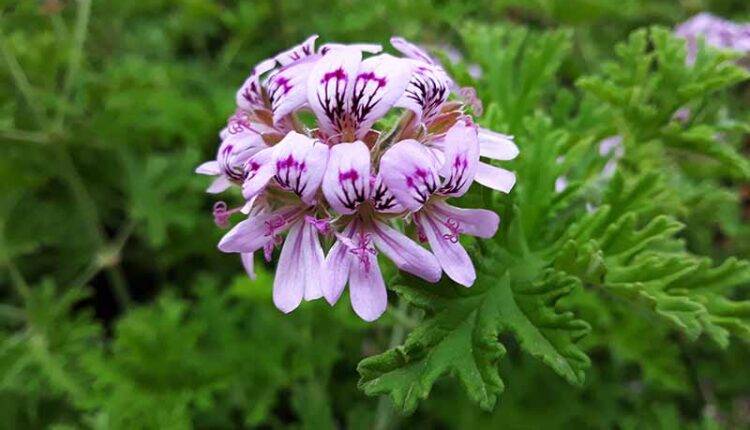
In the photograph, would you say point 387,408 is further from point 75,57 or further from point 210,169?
point 75,57

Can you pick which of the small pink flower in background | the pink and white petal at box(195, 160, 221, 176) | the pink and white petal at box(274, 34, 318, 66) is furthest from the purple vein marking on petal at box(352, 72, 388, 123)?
the small pink flower in background

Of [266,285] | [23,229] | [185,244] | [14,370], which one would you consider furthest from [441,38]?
[14,370]

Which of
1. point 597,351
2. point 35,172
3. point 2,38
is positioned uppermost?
point 2,38

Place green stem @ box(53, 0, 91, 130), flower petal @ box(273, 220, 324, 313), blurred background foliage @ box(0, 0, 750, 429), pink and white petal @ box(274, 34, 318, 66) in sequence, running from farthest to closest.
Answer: green stem @ box(53, 0, 91, 130) < blurred background foliage @ box(0, 0, 750, 429) < pink and white petal @ box(274, 34, 318, 66) < flower petal @ box(273, 220, 324, 313)

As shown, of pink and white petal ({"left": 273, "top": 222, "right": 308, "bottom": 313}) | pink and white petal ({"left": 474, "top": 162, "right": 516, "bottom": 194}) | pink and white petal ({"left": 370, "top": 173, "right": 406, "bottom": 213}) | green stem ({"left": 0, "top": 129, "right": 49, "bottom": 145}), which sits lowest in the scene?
green stem ({"left": 0, "top": 129, "right": 49, "bottom": 145})

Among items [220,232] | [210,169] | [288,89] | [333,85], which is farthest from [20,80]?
[333,85]

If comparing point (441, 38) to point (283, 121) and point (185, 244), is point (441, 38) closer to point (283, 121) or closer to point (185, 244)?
point (185, 244)

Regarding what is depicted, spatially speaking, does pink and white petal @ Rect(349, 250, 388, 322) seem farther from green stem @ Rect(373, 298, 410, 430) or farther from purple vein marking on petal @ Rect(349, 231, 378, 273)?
green stem @ Rect(373, 298, 410, 430)
